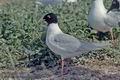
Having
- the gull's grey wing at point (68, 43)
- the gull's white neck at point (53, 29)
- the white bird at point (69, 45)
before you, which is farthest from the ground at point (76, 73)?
the gull's white neck at point (53, 29)

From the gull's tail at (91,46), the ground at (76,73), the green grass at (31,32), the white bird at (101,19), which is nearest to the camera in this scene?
the gull's tail at (91,46)

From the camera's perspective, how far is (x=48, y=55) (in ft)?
26.7

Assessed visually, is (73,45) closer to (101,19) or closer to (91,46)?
(91,46)

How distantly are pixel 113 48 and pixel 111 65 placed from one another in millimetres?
616

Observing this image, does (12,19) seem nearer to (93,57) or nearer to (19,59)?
(19,59)

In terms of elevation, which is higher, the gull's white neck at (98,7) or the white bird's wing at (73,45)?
the gull's white neck at (98,7)

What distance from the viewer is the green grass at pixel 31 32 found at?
8094 mm

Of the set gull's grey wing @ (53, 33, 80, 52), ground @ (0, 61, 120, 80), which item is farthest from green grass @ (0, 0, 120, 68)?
gull's grey wing @ (53, 33, 80, 52)

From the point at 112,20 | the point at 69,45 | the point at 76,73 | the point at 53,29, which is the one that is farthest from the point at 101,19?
the point at 69,45

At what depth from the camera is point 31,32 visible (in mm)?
8914

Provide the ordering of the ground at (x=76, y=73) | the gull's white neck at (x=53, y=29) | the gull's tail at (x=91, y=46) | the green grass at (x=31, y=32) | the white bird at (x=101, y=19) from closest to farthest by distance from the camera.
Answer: the gull's tail at (x=91, y=46)
the ground at (x=76, y=73)
the gull's white neck at (x=53, y=29)
the green grass at (x=31, y=32)
the white bird at (x=101, y=19)

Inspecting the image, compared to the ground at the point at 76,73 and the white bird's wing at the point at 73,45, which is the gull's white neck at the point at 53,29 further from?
the ground at the point at 76,73

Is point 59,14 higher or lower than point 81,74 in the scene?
higher

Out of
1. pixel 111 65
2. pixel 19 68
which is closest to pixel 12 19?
pixel 19 68
